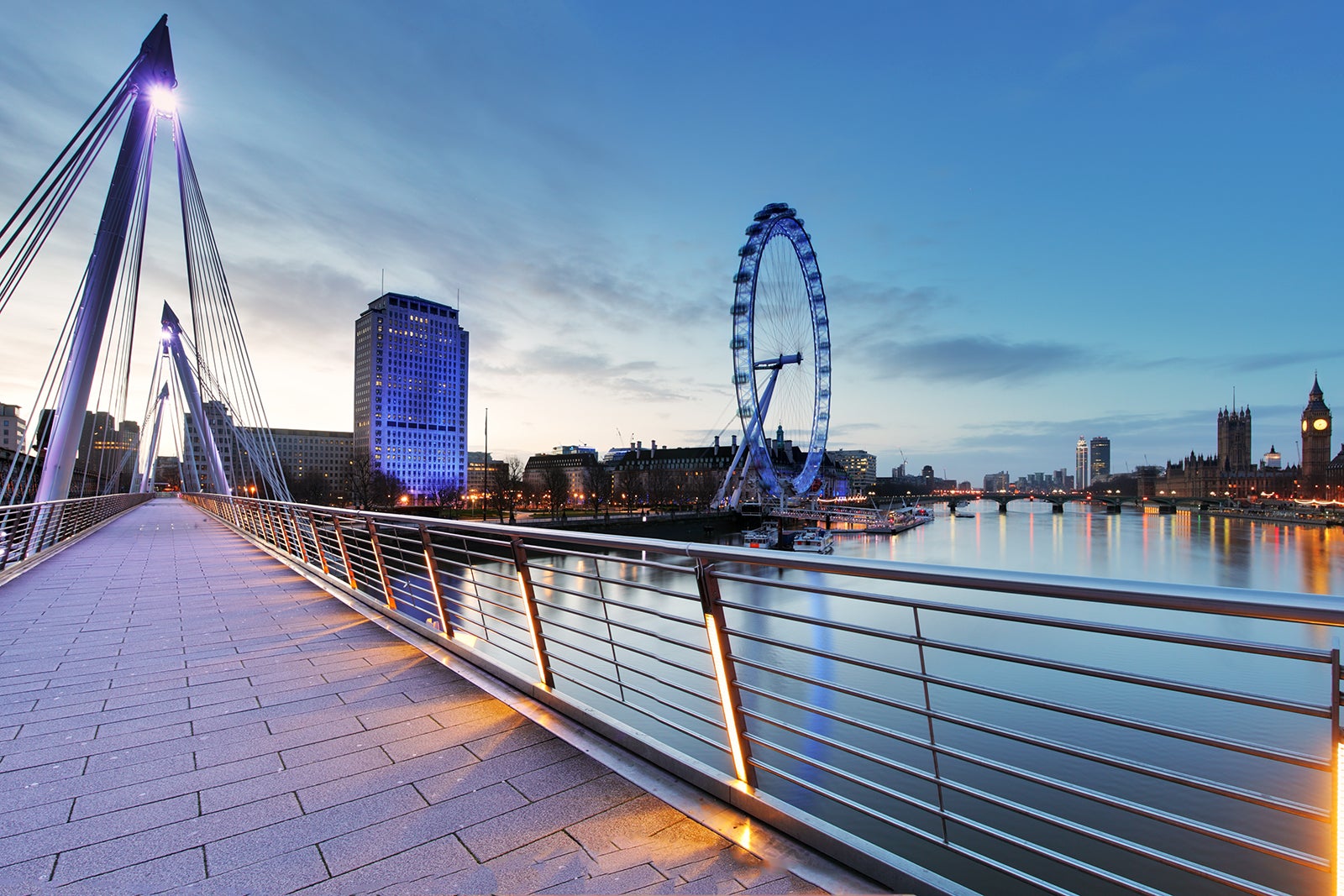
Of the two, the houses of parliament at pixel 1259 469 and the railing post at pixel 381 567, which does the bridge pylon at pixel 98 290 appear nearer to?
the railing post at pixel 381 567

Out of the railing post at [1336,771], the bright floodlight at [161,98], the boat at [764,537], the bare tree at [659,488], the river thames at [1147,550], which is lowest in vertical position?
the river thames at [1147,550]

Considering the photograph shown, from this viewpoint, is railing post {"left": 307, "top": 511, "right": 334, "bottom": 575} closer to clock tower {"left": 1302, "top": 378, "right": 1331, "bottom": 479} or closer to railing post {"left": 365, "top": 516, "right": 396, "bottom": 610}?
railing post {"left": 365, "top": 516, "right": 396, "bottom": 610}

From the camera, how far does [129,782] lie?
3566 millimetres

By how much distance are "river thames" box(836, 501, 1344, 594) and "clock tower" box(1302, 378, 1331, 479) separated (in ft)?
227

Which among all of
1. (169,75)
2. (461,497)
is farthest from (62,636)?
(461,497)

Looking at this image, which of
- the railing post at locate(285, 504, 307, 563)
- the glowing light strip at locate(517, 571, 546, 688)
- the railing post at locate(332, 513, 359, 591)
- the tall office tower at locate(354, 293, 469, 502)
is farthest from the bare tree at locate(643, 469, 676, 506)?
the glowing light strip at locate(517, 571, 546, 688)

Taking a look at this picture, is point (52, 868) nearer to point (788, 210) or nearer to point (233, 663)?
point (233, 663)

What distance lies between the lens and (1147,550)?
5866 centimetres

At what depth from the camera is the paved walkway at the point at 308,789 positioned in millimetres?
2705

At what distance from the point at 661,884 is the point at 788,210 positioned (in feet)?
177

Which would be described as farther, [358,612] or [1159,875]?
[1159,875]

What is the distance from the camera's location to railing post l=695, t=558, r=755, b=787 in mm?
3152

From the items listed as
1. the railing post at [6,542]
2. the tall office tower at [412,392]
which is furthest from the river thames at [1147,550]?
the tall office tower at [412,392]

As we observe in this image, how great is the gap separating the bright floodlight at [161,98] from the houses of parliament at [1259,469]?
178 meters
